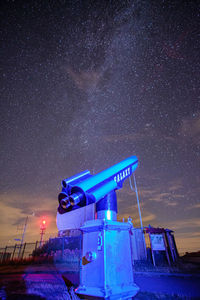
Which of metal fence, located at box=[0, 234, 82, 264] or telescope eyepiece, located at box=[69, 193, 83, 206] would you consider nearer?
telescope eyepiece, located at box=[69, 193, 83, 206]

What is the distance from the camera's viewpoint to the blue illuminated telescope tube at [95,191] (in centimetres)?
312

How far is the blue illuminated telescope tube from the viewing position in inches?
123

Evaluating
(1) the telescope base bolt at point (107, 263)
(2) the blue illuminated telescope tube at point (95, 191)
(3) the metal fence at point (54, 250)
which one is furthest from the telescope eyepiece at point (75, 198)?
(3) the metal fence at point (54, 250)

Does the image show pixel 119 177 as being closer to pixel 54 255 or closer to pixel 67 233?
pixel 54 255

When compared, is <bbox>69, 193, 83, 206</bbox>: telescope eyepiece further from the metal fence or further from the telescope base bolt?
the metal fence

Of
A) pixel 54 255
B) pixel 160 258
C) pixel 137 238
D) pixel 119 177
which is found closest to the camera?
pixel 119 177

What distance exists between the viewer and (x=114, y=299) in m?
2.73

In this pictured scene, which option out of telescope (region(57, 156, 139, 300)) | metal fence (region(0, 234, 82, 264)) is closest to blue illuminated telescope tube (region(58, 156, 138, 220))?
telescope (region(57, 156, 139, 300))

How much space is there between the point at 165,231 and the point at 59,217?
17.5 m

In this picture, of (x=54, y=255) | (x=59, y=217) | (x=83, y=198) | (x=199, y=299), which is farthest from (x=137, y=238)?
(x=83, y=198)

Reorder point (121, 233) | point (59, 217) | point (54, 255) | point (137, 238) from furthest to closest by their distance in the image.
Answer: point (59, 217)
point (54, 255)
point (137, 238)
point (121, 233)

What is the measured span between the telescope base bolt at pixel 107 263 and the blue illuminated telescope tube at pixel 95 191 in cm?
36

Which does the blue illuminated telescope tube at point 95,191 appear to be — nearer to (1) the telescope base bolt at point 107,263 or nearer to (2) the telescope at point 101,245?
(2) the telescope at point 101,245

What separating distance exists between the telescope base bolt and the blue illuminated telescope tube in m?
0.36
